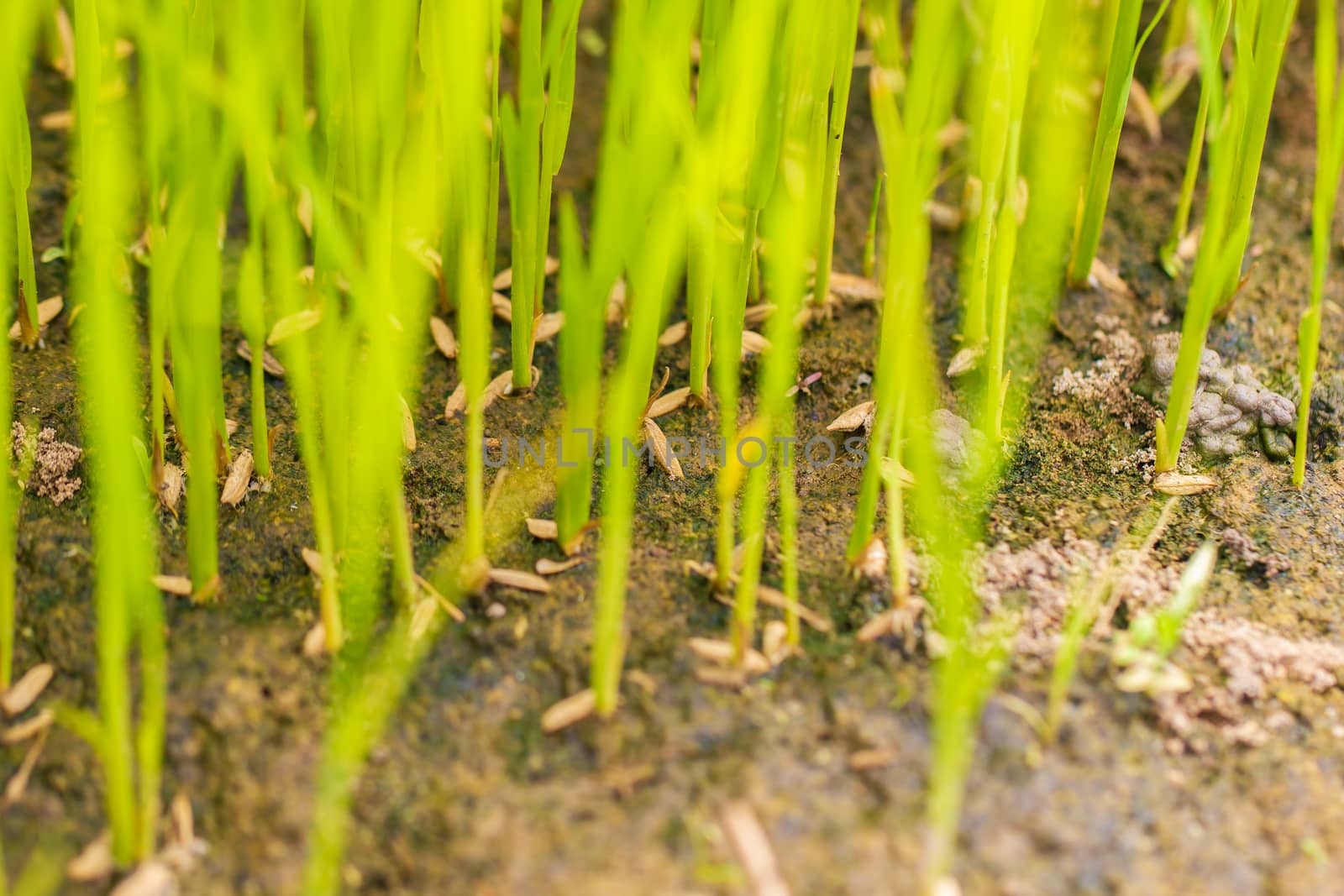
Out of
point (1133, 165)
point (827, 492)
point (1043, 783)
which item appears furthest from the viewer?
point (1133, 165)

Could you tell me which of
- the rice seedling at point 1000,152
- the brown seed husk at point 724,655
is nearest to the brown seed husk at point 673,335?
the rice seedling at point 1000,152

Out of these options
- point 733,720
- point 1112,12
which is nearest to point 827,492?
point 733,720

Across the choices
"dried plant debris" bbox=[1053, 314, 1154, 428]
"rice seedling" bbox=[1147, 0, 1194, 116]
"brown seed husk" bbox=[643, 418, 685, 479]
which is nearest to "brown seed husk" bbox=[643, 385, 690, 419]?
"brown seed husk" bbox=[643, 418, 685, 479]

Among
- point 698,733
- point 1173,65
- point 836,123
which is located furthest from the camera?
point 1173,65

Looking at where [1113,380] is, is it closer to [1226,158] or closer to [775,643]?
[1226,158]

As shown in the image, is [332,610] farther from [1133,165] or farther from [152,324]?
[1133,165]

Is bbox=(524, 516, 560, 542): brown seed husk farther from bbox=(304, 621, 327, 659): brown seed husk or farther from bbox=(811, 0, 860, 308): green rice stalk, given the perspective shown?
bbox=(811, 0, 860, 308): green rice stalk

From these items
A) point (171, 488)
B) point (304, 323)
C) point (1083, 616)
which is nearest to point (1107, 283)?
point (1083, 616)
